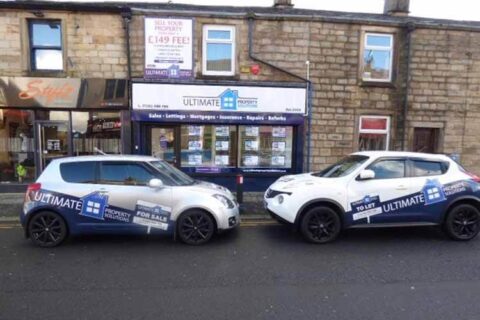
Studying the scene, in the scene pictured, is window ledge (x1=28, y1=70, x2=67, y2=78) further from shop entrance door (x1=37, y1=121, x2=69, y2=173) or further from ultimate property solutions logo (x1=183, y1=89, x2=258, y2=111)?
ultimate property solutions logo (x1=183, y1=89, x2=258, y2=111)

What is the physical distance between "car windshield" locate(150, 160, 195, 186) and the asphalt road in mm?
1059

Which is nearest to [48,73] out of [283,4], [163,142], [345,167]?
[163,142]

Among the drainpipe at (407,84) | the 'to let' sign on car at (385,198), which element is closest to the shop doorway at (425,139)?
the drainpipe at (407,84)

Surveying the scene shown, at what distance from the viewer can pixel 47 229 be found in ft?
18.2

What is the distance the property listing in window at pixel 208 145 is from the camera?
10820 millimetres

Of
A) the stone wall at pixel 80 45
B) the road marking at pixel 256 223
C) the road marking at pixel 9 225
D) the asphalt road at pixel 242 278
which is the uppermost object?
the stone wall at pixel 80 45

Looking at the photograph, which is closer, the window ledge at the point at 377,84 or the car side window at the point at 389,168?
the car side window at the point at 389,168

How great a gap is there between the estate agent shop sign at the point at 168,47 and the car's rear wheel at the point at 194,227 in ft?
19.6

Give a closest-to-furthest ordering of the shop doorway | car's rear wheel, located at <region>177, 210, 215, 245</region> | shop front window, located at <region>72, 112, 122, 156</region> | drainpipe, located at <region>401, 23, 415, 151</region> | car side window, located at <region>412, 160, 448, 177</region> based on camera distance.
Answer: car's rear wheel, located at <region>177, 210, 215, 245</region>
car side window, located at <region>412, 160, 448, 177</region>
shop front window, located at <region>72, 112, 122, 156</region>
drainpipe, located at <region>401, 23, 415, 151</region>
the shop doorway

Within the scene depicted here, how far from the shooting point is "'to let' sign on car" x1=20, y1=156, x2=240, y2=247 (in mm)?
5566

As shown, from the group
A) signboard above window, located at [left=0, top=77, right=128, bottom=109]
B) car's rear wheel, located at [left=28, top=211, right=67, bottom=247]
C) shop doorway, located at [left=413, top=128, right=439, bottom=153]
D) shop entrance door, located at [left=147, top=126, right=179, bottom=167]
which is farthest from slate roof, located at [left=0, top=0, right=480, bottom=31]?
car's rear wheel, located at [left=28, top=211, right=67, bottom=247]

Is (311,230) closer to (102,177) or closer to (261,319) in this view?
(261,319)

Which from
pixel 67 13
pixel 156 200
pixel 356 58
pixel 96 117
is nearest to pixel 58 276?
pixel 156 200

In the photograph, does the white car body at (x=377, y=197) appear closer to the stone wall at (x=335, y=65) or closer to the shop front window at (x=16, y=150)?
the stone wall at (x=335, y=65)
